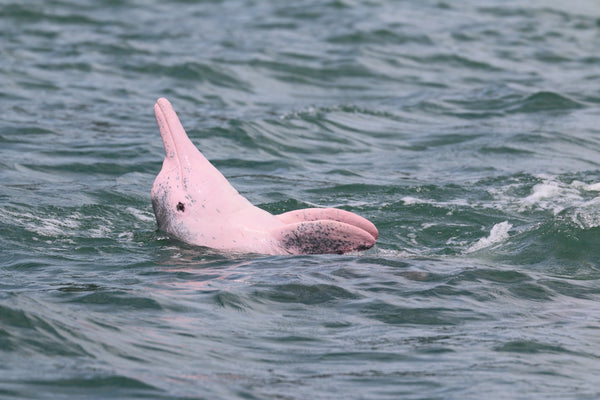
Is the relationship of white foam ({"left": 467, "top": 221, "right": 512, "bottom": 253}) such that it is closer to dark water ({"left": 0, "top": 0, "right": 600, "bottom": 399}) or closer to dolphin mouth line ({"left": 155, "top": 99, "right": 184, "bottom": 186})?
dark water ({"left": 0, "top": 0, "right": 600, "bottom": 399})

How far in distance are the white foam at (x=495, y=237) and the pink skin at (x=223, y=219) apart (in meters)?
1.46

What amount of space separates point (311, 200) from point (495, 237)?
9.10ft

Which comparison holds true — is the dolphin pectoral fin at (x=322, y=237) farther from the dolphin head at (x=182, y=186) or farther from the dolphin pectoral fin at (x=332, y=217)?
the dolphin head at (x=182, y=186)

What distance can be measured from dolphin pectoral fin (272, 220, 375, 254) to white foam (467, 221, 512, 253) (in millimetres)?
1547

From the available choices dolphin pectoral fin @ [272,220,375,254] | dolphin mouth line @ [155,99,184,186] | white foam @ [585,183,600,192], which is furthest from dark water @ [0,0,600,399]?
dolphin mouth line @ [155,99,184,186]

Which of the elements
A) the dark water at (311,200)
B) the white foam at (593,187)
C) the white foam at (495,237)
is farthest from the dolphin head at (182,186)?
the white foam at (593,187)

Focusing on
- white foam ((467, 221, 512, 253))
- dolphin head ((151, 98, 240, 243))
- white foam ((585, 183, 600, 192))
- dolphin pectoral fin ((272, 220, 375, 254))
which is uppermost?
dolphin head ((151, 98, 240, 243))

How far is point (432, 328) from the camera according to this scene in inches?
288

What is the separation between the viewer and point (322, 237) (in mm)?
9188

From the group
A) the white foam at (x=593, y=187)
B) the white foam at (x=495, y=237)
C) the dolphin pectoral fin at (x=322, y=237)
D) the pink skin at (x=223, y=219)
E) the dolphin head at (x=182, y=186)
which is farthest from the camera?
the white foam at (x=593, y=187)

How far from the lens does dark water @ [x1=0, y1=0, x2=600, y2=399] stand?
6.52 metres

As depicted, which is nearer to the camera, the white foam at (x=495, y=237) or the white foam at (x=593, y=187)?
the white foam at (x=495, y=237)

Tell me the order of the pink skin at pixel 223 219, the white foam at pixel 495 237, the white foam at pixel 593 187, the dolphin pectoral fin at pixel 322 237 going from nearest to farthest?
1. the dolphin pectoral fin at pixel 322 237
2. the pink skin at pixel 223 219
3. the white foam at pixel 495 237
4. the white foam at pixel 593 187

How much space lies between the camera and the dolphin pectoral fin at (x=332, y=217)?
930 centimetres
